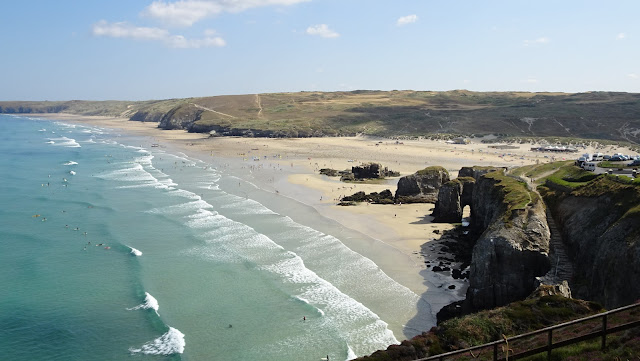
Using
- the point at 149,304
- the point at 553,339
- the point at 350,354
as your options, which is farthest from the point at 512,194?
the point at 149,304

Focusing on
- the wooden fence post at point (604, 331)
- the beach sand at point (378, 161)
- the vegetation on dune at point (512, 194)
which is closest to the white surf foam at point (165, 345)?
the beach sand at point (378, 161)

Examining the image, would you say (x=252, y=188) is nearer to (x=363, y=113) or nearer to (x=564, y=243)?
(x=564, y=243)

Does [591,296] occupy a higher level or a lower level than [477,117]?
lower

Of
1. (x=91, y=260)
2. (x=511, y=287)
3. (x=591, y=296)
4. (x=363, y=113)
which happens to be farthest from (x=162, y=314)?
(x=363, y=113)

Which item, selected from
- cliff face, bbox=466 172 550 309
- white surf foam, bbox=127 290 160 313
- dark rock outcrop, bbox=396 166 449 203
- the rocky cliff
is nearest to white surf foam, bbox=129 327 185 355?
white surf foam, bbox=127 290 160 313

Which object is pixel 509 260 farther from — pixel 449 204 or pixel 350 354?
pixel 449 204
